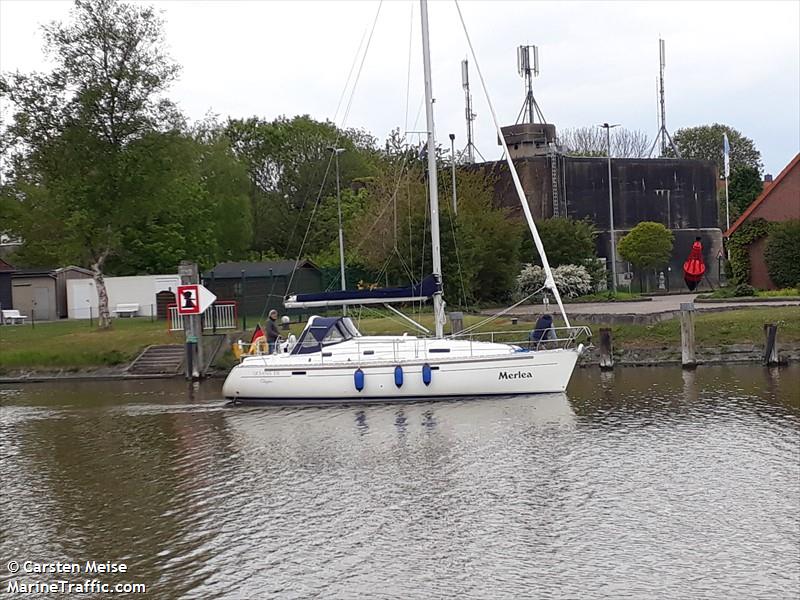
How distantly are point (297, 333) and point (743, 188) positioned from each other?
6428cm

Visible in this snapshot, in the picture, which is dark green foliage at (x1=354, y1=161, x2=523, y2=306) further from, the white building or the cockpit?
the cockpit

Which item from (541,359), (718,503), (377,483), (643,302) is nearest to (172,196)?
(643,302)

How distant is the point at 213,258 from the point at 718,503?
56219mm

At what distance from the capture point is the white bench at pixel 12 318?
55344mm

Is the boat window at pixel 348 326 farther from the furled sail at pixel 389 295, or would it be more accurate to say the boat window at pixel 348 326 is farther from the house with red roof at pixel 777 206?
the house with red roof at pixel 777 206

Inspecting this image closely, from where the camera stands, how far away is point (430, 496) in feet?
60.4

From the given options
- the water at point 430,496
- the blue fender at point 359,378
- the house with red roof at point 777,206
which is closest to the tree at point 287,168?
the house with red roof at point 777,206

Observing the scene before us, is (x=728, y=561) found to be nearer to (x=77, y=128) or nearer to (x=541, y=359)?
(x=541, y=359)

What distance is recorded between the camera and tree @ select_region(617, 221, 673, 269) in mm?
64938

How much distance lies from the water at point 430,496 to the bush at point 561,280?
26220 millimetres

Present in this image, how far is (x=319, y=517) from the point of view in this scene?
17.3 m

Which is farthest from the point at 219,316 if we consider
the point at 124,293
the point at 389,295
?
the point at 124,293

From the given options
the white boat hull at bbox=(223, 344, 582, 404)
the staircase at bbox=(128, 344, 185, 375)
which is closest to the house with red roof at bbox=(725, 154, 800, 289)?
the white boat hull at bbox=(223, 344, 582, 404)

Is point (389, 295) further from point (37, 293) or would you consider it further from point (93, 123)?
point (37, 293)
